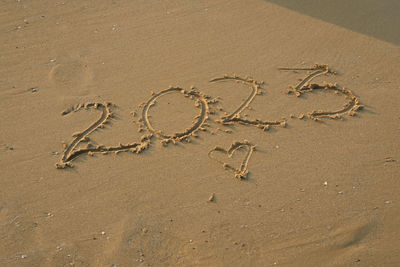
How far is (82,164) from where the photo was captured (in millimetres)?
3172

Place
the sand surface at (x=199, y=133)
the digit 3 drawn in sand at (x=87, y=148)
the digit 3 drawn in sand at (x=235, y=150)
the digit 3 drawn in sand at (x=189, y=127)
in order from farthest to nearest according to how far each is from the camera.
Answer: the digit 3 drawn in sand at (x=189, y=127), the digit 3 drawn in sand at (x=87, y=148), the digit 3 drawn in sand at (x=235, y=150), the sand surface at (x=199, y=133)

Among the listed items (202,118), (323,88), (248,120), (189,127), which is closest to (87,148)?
(189,127)

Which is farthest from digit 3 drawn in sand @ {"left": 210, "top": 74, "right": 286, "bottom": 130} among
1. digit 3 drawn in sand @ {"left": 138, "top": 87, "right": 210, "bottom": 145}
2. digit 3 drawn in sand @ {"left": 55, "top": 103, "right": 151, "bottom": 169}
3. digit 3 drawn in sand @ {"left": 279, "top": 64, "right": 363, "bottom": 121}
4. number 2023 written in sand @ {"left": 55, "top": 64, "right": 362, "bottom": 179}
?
digit 3 drawn in sand @ {"left": 55, "top": 103, "right": 151, "bottom": 169}

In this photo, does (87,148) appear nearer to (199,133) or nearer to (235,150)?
(199,133)

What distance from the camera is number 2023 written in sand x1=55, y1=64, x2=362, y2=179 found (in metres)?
3.25

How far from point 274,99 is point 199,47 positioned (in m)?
1.02

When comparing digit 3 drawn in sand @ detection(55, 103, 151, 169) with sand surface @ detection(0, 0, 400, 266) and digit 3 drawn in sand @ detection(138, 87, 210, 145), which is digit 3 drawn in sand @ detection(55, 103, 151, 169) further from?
digit 3 drawn in sand @ detection(138, 87, 210, 145)

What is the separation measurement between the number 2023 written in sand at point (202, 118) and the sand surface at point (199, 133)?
0.01 meters

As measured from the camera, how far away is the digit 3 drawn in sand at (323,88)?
3.54 m

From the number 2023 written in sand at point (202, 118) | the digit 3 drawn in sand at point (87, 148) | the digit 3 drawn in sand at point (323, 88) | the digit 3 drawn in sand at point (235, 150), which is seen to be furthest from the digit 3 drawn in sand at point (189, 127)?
the digit 3 drawn in sand at point (323, 88)

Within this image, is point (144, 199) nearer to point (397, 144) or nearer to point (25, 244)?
point (25, 244)

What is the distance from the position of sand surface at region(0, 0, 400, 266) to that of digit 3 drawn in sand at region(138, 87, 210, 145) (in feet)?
0.04

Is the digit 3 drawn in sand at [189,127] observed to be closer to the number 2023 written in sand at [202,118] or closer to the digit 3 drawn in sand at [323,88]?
the number 2023 written in sand at [202,118]

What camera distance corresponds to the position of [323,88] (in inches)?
148
